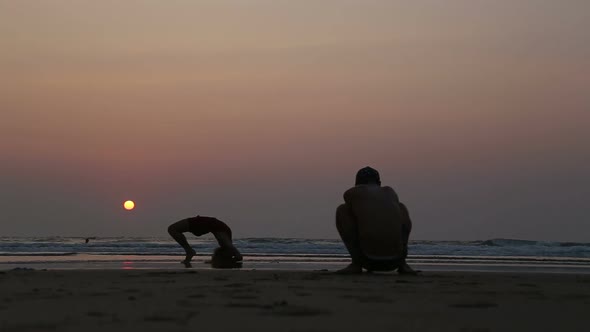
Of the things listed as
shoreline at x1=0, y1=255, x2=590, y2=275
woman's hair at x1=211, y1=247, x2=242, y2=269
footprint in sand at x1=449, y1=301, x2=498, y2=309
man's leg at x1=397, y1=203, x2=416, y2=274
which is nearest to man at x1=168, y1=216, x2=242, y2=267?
woman's hair at x1=211, y1=247, x2=242, y2=269

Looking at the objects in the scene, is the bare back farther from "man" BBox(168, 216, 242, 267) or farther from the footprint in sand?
"man" BBox(168, 216, 242, 267)

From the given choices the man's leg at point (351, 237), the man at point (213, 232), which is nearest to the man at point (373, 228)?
the man's leg at point (351, 237)

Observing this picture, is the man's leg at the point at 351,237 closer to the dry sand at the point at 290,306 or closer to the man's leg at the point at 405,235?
the man's leg at the point at 405,235

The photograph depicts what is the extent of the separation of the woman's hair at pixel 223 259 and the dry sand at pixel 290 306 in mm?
6344

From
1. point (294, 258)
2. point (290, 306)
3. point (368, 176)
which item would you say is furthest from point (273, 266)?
point (290, 306)

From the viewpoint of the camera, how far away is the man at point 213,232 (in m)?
15.6

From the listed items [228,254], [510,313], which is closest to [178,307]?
[510,313]

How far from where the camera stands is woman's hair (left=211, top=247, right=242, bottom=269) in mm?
14923

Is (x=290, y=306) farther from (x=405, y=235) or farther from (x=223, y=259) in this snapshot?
(x=223, y=259)

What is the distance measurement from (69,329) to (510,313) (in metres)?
2.96

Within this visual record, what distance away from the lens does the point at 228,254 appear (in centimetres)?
1561

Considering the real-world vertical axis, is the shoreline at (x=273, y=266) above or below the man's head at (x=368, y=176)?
below

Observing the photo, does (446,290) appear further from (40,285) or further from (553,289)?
(40,285)

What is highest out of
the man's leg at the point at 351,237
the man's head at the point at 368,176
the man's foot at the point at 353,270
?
the man's head at the point at 368,176
